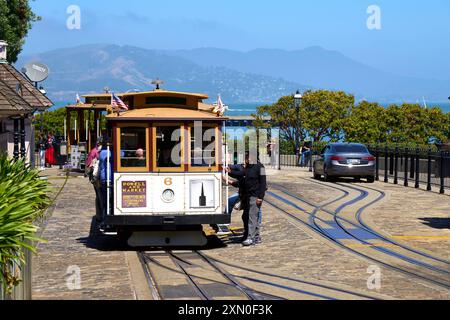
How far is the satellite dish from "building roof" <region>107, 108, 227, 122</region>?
15594 mm

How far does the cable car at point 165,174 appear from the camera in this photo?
16.1 metres

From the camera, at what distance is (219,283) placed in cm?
1259

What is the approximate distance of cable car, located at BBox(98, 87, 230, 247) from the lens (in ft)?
52.7

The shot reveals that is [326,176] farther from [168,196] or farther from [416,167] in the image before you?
→ [168,196]

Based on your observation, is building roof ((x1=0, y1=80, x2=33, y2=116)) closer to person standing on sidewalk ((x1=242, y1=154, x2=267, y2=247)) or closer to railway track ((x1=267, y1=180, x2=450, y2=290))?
person standing on sidewalk ((x1=242, y1=154, x2=267, y2=247))

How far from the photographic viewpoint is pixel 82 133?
36.9m

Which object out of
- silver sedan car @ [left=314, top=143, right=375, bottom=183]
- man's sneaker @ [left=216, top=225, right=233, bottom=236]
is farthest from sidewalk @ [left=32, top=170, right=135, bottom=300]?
silver sedan car @ [left=314, top=143, right=375, bottom=183]

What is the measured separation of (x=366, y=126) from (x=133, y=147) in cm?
4945

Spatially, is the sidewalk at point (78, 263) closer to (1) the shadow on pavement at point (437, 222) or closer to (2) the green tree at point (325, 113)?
(1) the shadow on pavement at point (437, 222)

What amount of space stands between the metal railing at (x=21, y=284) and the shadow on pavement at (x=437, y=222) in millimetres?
11014

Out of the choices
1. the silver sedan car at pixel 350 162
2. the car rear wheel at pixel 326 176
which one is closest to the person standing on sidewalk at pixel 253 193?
the silver sedan car at pixel 350 162

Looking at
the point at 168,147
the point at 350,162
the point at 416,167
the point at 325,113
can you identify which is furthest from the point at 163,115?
the point at 325,113

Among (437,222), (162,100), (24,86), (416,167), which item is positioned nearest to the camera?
(162,100)
